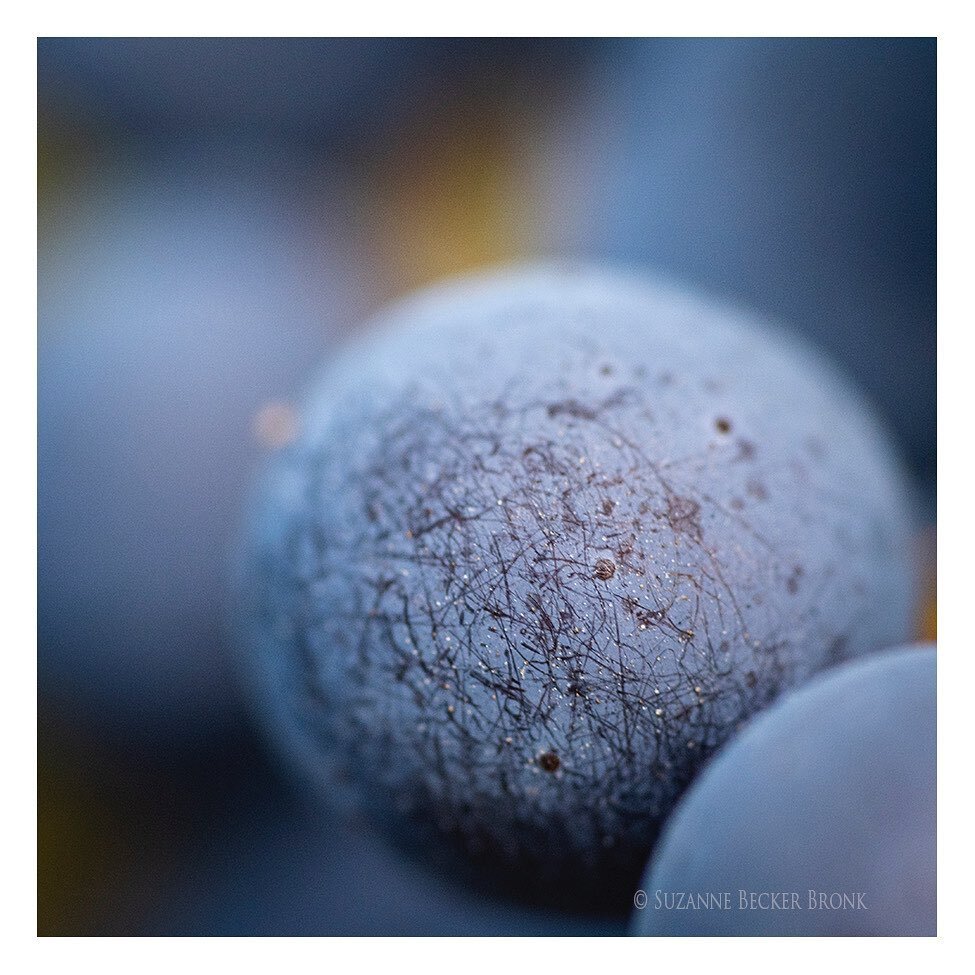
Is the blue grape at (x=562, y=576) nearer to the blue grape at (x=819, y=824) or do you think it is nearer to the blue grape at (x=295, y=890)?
the blue grape at (x=819, y=824)

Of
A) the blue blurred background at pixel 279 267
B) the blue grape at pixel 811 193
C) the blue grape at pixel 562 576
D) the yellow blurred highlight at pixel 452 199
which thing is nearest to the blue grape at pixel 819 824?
the blue grape at pixel 562 576

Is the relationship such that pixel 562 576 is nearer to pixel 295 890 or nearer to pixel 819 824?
pixel 819 824

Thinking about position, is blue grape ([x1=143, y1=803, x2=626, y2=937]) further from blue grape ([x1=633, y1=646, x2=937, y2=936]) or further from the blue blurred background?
blue grape ([x1=633, y1=646, x2=937, y2=936])

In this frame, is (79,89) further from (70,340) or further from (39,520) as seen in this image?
(39,520)

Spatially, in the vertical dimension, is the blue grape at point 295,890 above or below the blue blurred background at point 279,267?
below

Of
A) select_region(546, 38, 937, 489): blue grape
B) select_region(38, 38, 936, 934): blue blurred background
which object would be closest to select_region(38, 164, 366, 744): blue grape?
select_region(38, 38, 936, 934): blue blurred background

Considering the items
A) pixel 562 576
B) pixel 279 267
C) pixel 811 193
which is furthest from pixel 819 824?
pixel 279 267
